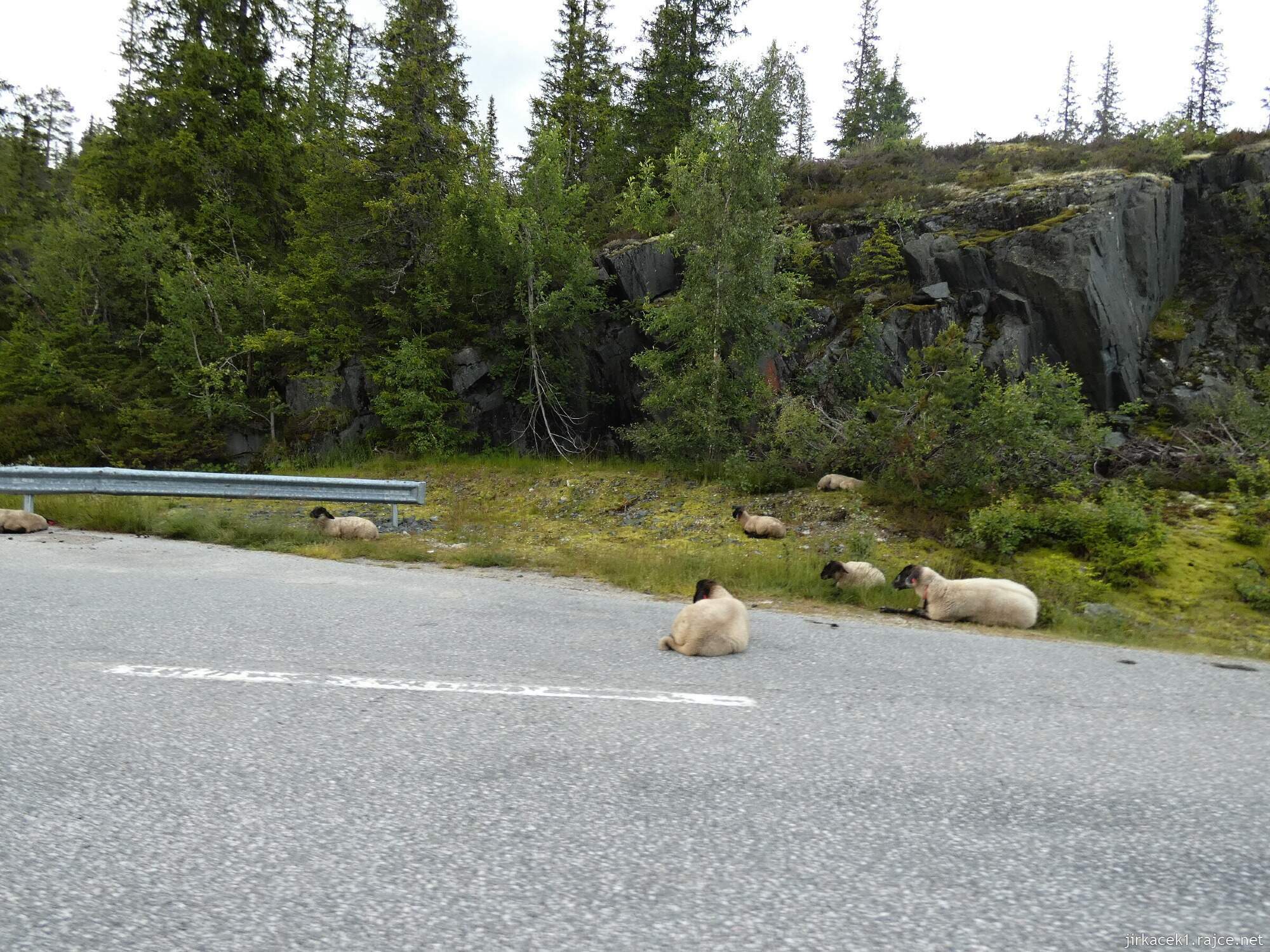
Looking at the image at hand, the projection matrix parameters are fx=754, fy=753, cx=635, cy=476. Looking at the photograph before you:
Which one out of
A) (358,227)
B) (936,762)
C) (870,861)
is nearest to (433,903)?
(870,861)

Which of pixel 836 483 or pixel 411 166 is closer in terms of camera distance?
pixel 836 483

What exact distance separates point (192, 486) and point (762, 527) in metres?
9.87

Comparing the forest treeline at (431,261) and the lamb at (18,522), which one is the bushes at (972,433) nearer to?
the forest treeline at (431,261)

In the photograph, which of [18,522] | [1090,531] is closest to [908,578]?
[1090,531]

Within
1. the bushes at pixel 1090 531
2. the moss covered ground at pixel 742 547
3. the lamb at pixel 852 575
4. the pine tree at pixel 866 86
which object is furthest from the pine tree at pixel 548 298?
the pine tree at pixel 866 86

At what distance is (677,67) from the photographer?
31828 mm

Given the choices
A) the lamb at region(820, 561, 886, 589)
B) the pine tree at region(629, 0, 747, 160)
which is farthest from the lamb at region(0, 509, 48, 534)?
the pine tree at region(629, 0, 747, 160)

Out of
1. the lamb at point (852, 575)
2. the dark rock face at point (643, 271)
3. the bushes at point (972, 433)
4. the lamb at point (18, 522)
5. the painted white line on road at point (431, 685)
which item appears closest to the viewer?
the painted white line on road at point (431, 685)

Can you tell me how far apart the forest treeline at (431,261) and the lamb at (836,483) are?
0.69 metres

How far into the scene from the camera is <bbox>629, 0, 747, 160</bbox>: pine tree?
31.7m

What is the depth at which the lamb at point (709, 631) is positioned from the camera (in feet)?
19.6

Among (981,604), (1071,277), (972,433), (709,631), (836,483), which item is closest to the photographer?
(709,631)

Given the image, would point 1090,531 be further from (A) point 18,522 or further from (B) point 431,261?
(B) point 431,261

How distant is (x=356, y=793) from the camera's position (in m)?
3.24
